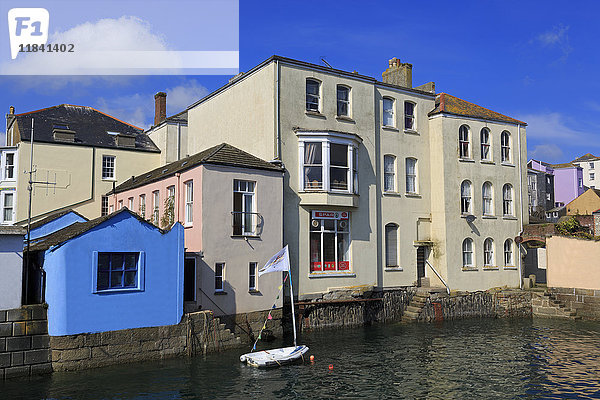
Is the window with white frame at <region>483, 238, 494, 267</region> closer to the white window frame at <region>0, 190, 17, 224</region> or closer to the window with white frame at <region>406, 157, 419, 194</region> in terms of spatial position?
the window with white frame at <region>406, 157, 419, 194</region>

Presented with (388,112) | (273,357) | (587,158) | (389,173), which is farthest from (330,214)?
(587,158)

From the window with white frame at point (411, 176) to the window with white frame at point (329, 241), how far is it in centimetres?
613

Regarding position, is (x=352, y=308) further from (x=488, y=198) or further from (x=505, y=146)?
(x=505, y=146)

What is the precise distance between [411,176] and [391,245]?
15.9 feet

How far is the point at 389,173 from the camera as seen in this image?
31531 mm

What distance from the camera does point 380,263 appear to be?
30281 mm

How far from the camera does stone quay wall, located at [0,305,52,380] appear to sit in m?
17.2

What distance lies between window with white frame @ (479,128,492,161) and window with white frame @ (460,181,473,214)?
255 centimetres

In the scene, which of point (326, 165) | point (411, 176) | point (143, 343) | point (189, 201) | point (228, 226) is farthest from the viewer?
point (411, 176)

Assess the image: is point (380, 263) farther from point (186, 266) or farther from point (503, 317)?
point (186, 266)

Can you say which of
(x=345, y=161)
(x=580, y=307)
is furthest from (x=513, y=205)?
(x=345, y=161)

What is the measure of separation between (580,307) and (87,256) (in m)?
28.7

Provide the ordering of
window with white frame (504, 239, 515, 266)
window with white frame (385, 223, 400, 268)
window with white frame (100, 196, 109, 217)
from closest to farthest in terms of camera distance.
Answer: window with white frame (385, 223, 400, 268), window with white frame (504, 239, 515, 266), window with white frame (100, 196, 109, 217)

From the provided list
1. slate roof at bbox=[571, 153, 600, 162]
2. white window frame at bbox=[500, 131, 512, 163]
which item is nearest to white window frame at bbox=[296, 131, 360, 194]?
white window frame at bbox=[500, 131, 512, 163]
